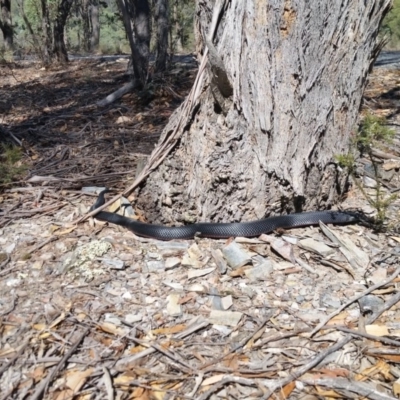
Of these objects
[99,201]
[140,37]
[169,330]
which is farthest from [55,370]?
[140,37]

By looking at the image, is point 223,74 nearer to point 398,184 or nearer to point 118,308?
point 118,308

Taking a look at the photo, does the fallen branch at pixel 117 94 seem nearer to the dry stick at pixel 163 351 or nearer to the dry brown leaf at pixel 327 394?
the dry stick at pixel 163 351

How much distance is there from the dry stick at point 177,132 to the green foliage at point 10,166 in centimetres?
101

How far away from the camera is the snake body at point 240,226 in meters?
2.71

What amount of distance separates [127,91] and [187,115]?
3860 mm

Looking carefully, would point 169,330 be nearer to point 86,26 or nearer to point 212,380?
point 212,380

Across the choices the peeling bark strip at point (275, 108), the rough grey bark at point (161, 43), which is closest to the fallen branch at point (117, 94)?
the rough grey bark at point (161, 43)

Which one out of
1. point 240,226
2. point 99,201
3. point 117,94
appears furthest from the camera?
point 117,94

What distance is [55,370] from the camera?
6.20 ft

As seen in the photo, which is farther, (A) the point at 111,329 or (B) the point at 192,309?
(B) the point at 192,309

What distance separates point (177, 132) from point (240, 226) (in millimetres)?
743

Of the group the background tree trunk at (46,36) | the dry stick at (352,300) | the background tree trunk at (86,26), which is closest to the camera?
the dry stick at (352,300)

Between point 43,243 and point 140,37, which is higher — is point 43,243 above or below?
below

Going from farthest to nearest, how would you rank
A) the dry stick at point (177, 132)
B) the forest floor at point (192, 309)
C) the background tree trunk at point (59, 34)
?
the background tree trunk at point (59, 34), the dry stick at point (177, 132), the forest floor at point (192, 309)
